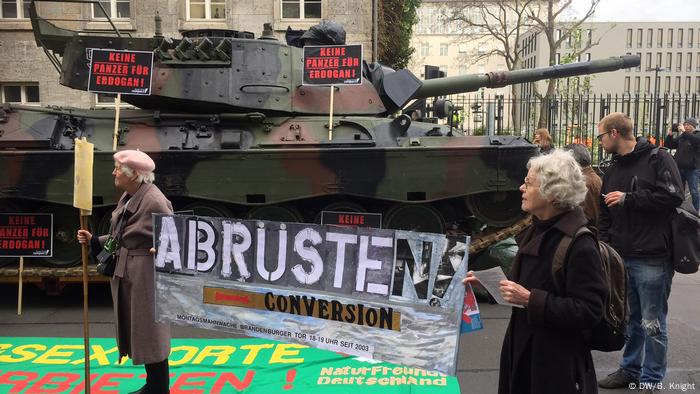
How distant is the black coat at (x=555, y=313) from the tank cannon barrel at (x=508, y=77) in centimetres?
630

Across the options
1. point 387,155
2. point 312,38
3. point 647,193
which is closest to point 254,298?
point 647,193

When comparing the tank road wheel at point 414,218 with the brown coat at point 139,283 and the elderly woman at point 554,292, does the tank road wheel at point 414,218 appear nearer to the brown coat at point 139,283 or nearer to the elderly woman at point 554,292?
the brown coat at point 139,283

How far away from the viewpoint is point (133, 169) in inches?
149

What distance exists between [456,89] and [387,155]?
268 cm

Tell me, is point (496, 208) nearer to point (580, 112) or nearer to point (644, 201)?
point (644, 201)

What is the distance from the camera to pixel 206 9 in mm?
18141

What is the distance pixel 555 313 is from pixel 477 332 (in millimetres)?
3533

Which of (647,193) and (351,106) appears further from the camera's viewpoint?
(351,106)

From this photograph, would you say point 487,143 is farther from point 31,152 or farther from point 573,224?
point 31,152

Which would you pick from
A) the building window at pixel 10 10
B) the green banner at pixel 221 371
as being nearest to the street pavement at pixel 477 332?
the green banner at pixel 221 371

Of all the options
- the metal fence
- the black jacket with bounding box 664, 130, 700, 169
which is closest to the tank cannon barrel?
the metal fence

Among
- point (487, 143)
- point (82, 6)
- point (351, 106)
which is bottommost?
point (487, 143)

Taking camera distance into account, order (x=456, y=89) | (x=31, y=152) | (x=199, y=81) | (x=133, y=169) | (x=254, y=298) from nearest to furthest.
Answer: (x=254, y=298), (x=133, y=169), (x=31, y=152), (x=199, y=81), (x=456, y=89)

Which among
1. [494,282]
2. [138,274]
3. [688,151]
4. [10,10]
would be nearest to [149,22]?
[10,10]
